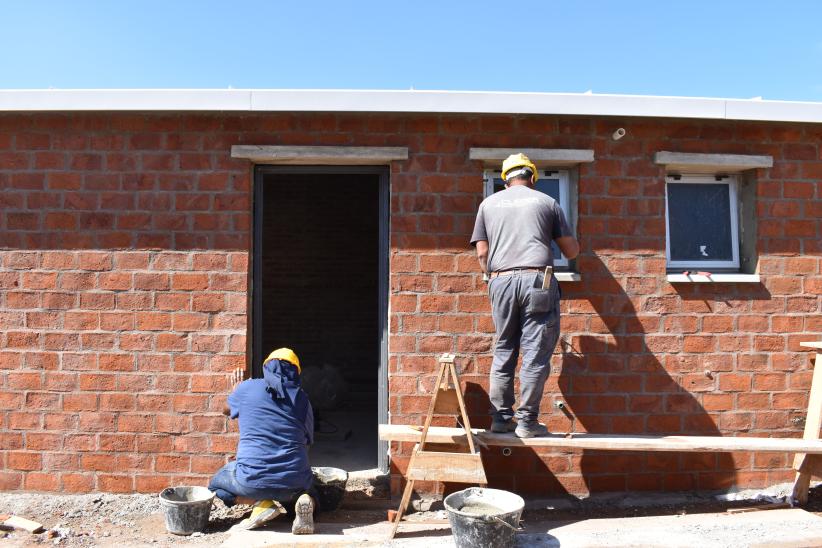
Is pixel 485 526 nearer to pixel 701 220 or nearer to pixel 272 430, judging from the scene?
pixel 272 430

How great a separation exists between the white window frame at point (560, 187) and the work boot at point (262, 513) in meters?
2.81

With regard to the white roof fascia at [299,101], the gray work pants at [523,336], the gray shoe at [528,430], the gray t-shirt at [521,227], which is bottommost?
the gray shoe at [528,430]

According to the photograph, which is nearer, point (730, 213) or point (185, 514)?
point (185, 514)

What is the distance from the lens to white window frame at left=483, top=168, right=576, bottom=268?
5.48 metres

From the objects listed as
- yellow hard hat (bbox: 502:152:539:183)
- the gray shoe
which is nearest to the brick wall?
yellow hard hat (bbox: 502:152:539:183)

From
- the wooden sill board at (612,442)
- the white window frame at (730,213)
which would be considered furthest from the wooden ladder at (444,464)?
the white window frame at (730,213)

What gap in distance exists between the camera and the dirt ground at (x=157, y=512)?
15.4 ft

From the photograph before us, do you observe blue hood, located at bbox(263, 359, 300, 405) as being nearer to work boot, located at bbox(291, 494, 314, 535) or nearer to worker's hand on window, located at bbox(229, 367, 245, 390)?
worker's hand on window, located at bbox(229, 367, 245, 390)

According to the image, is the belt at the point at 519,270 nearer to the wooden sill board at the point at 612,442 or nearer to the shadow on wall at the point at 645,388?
the shadow on wall at the point at 645,388

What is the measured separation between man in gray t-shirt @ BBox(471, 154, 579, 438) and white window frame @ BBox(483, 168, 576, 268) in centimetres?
58

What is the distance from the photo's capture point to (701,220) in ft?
18.9

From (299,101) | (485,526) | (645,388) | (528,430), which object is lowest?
(485,526)

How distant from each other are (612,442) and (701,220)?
7.06 feet

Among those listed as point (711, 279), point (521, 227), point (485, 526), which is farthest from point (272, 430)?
point (711, 279)
